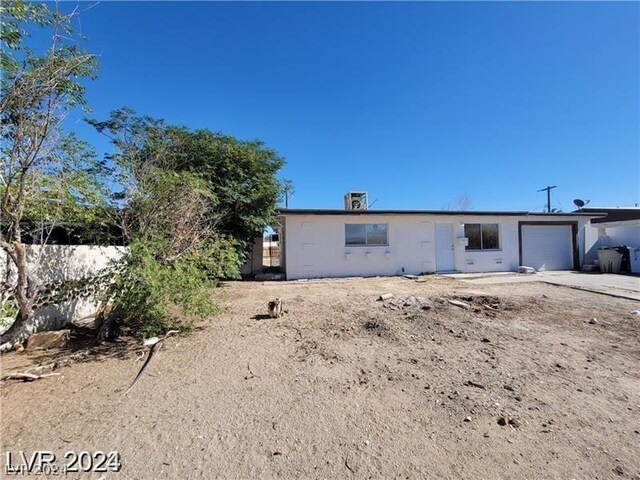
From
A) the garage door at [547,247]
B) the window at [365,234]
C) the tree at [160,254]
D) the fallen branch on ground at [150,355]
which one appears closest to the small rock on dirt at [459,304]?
the tree at [160,254]

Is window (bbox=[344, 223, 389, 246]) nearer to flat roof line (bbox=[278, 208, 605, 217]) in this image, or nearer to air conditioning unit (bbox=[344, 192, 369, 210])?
flat roof line (bbox=[278, 208, 605, 217])

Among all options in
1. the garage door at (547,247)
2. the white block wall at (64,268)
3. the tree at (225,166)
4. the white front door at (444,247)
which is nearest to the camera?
the white block wall at (64,268)

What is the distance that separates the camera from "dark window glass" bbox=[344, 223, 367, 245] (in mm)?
A: 12711

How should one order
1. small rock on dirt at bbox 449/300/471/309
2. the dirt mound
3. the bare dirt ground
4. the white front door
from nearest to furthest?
1. the bare dirt ground
2. the dirt mound
3. small rock on dirt at bbox 449/300/471/309
4. the white front door

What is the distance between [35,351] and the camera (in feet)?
13.9

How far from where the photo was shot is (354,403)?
2.99 metres

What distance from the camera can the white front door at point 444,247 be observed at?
13531 millimetres

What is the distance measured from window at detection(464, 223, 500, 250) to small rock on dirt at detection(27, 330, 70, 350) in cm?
1390

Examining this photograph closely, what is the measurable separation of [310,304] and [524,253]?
11.8 metres

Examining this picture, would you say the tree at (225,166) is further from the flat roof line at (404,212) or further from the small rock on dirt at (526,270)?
the small rock on dirt at (526,270)

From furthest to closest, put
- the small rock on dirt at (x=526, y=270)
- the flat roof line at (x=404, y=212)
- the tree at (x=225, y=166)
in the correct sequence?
the small rock on dirt at (x=526, y=270) → the flat roof line at (x=404, y=212) → the tree at (x=225, y=166)

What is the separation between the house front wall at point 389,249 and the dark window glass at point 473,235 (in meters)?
0.24

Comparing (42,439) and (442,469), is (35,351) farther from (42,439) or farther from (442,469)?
(442,469)

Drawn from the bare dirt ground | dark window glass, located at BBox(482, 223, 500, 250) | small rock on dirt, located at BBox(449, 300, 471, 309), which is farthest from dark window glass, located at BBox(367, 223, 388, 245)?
the bare dirt ground
